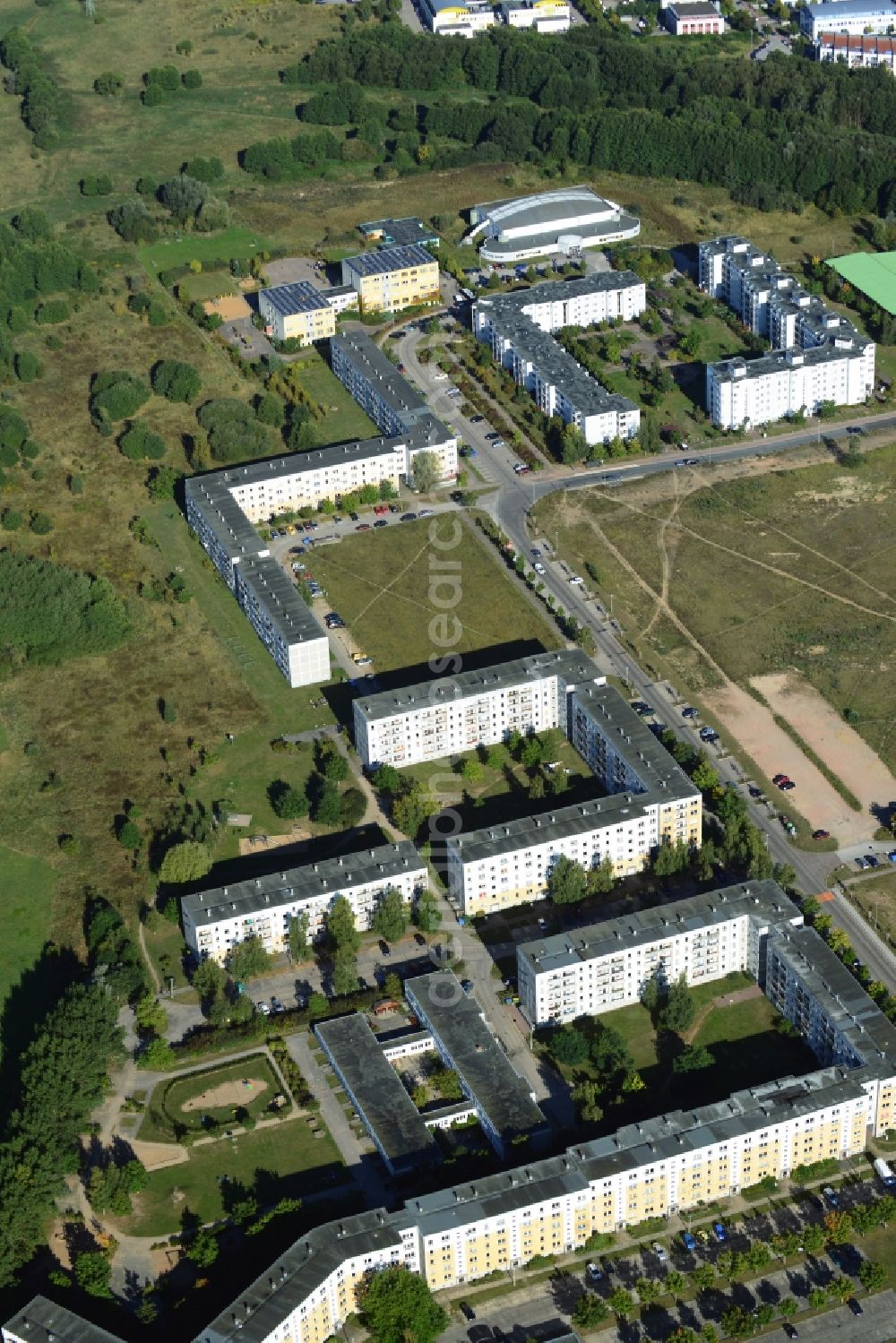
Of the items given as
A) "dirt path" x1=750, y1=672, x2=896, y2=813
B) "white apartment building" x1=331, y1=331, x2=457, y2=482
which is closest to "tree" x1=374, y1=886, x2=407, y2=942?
"dirt path" x1=750, y1=672, x2=896, y2=813

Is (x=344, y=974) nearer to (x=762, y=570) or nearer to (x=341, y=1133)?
(x=341, y=1133)

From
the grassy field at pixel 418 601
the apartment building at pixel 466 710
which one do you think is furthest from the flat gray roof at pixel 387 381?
the apartment building at pixel 466 710

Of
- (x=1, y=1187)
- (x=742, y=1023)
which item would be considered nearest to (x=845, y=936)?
(x=742, y=1023)

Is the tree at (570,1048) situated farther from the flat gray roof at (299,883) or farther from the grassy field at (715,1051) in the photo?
the flat gray roof at (299,883)

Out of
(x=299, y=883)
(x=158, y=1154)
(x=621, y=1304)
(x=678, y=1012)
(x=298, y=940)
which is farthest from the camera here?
(x=299, y=883)

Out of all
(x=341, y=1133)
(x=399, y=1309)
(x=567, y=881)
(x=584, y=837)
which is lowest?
(x=341, y=1133)

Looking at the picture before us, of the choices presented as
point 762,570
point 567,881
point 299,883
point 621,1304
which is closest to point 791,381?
point 762,570

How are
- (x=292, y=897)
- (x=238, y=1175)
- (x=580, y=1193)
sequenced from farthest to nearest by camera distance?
1. (x=292, y=897)
2. (x=238, y=1175)
3. (x=580, y=1193)
